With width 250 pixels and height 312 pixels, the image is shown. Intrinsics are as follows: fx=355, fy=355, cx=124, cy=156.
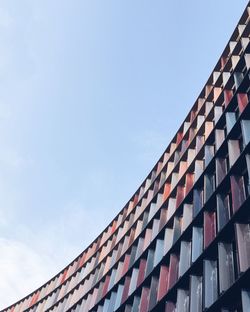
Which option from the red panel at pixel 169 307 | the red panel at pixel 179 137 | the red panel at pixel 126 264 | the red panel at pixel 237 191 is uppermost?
the red panel at pixel 179 137

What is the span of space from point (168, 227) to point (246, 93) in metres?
8.92

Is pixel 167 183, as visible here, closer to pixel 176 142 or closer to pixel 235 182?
pixel 176 142

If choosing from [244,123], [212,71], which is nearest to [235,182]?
[244,123]

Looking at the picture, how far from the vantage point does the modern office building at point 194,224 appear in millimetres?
13047

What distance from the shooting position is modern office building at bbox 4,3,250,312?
13047 mm

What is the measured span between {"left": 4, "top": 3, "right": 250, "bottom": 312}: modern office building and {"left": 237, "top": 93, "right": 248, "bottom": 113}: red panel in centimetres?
5

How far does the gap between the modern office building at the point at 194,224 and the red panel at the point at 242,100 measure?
1.9 inches

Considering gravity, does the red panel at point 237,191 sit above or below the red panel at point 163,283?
above

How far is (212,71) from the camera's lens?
86.8ft

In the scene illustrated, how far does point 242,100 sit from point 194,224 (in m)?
6.56

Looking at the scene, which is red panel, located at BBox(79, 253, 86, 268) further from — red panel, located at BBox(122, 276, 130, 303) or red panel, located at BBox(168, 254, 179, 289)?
red panel, located at BBox(168, 254, 179, 289)

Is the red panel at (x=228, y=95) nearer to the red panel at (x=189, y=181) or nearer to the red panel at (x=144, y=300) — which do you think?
the red panel at (x=189, y=181)

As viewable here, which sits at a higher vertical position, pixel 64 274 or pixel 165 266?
pixel 64 274

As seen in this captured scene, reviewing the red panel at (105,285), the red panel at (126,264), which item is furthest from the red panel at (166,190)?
the red panel at (105,285)
